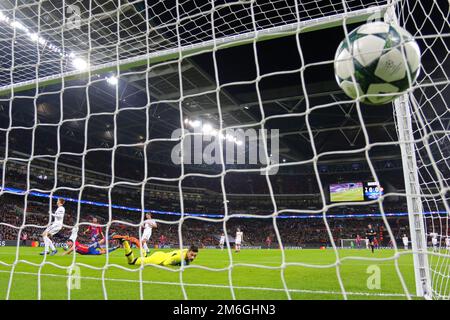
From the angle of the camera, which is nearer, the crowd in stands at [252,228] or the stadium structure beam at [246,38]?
the stadium structure beam at [246,38]

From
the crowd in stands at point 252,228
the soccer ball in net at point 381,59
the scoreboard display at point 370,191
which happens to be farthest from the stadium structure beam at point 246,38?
the scoreboard display at point 370,191

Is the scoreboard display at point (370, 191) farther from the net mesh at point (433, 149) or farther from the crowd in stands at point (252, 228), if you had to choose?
the net mesh at point (433, 149)

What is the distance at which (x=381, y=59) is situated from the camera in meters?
2.36

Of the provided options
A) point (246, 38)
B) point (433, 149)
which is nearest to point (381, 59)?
point (246, 38)

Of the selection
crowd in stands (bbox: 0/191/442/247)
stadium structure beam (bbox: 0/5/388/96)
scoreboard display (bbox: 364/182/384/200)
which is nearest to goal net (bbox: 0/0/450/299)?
stadium structure beam (bbox: 0/5/388/96)

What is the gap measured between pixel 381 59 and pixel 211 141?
975 inches

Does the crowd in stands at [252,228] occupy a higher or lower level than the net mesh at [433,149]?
lower

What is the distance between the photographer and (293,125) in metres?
22.7

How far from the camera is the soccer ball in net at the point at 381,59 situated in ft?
7.72

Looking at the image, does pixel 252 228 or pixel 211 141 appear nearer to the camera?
pixel 211 141

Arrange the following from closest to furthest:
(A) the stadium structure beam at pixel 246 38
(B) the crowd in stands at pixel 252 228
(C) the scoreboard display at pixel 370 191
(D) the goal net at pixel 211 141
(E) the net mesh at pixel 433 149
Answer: (E) the net mesh at pixel 433 149 → (A) the stadium structure beam at pixel 246 38 → (D) the goal net at pixel 211 141 → (C) the scoreboard display at pixel 370 191 → (B) the crowd in stands at pixel 252 228

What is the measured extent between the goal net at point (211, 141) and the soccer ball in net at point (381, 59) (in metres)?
0.12

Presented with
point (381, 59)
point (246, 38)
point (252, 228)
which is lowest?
point (252, 228)

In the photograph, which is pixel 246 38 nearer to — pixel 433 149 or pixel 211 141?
pixel 433 149
